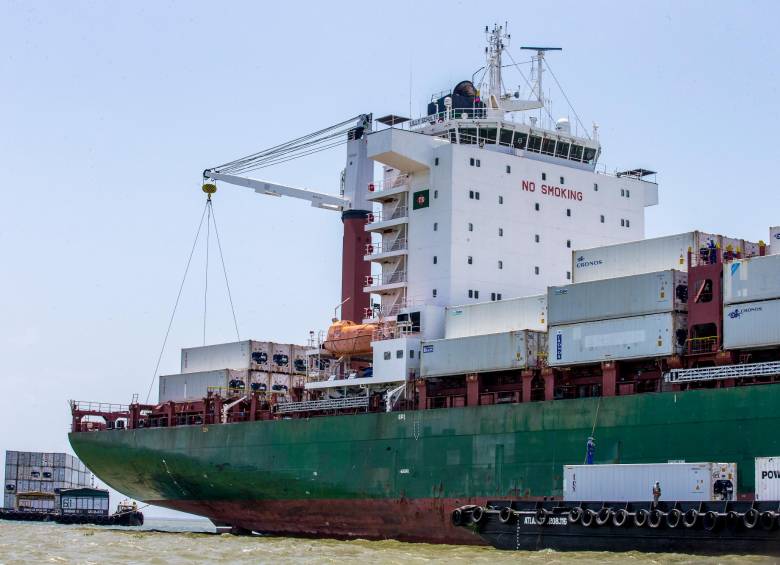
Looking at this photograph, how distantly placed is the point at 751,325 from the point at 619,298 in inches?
137

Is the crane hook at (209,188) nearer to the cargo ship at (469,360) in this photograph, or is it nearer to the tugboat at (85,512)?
the cargo ship at (469,360)

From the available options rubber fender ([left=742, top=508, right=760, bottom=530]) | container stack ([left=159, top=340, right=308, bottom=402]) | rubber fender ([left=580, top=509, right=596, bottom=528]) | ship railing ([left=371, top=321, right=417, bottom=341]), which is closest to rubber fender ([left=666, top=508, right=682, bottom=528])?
rubber fender ([left=742, top=508, right=760, bottom=530])

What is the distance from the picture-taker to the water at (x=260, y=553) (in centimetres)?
2611

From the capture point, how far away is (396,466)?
3475 centimetres

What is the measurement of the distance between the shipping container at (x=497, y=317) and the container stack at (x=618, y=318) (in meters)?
1.42

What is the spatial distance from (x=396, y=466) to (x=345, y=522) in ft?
8.71

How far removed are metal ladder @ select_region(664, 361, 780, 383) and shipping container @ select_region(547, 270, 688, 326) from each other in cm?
157

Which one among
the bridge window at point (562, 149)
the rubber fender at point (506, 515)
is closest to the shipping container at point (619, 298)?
the rubber fender at point (506, 515)

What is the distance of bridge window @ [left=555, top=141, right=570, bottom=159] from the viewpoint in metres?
41.2

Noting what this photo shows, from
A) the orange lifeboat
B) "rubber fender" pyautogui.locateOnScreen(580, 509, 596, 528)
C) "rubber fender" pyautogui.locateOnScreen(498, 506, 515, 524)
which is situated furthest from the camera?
the orange lifeboat

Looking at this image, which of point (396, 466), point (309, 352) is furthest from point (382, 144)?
point (396, 466)

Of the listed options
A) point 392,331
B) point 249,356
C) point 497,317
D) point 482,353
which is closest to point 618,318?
point 482,353

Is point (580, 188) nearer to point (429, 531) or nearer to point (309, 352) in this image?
point (309, 352)

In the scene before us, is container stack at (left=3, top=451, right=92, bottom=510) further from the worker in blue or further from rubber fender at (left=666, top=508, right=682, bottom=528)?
rubber fender at (left=666, top=508, right=682, bottom=528)
